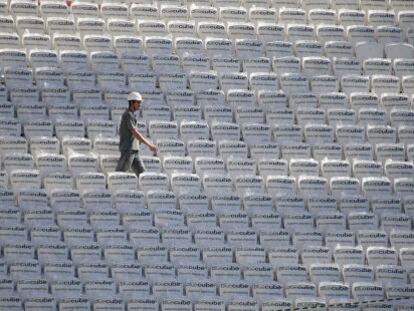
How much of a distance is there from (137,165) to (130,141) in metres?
0.25

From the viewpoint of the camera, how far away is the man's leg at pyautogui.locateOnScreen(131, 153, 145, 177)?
17.4 metres

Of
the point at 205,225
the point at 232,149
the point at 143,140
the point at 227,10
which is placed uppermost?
the point at 227,10

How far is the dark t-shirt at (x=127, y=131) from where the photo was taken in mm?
17391

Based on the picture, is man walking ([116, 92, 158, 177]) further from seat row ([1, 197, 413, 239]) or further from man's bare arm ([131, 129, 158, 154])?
seat row ([1, 197, 413, 239])

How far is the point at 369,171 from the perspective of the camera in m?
17.8

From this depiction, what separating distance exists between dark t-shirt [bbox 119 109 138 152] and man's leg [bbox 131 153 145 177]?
100 millimetres

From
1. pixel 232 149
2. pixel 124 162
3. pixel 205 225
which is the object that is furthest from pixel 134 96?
pixel 205 225

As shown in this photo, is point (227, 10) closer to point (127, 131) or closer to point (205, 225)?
point (127, 131)

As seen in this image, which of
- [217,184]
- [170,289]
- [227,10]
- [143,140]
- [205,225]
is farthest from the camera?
[227,10]

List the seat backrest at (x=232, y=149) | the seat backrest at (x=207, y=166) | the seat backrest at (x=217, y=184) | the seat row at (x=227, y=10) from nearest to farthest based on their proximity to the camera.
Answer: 1. the seat backrest at (x=217, y=184)
2. the seat backrest at (x=207, y=166)
3. the seat backrest at (x=232, y=149)
4. the seat row at (x=227, y=10)

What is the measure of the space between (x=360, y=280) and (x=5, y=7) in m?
5.04

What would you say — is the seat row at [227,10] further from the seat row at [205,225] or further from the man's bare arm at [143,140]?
the seat row at [205,225]

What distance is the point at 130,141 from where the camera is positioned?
685 inches

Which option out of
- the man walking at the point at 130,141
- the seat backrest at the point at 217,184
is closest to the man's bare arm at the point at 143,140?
the man walking at the point at 130,141
